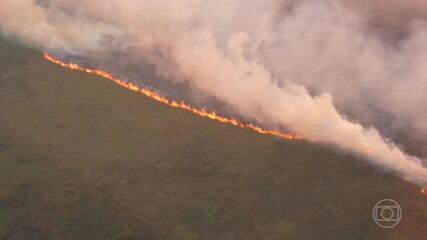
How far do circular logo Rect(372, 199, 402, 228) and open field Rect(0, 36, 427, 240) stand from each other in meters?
0.35

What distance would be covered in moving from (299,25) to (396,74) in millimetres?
9143

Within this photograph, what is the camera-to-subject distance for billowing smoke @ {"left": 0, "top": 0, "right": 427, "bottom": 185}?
34.8 m

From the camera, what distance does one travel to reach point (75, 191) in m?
30.6

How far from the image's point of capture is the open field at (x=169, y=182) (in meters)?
28.0

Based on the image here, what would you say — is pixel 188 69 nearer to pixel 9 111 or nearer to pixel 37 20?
pixel 9 111

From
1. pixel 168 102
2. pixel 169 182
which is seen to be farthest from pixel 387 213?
pixel 168 102

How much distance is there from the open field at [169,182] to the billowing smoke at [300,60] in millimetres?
2024

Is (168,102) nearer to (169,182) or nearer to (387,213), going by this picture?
(169,182)

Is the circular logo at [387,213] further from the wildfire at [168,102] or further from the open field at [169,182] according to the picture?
the wildfire at [168,102]

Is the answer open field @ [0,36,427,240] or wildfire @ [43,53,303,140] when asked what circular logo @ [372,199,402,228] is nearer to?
open field @ [0,36,427,240]

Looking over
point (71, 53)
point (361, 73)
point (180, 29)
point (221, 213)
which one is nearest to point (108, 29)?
point (71, 53)

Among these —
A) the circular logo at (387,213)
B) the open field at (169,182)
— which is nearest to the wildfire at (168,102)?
the open field at (169,182)

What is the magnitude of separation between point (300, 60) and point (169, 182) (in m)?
15.8

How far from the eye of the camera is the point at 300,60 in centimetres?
4159
